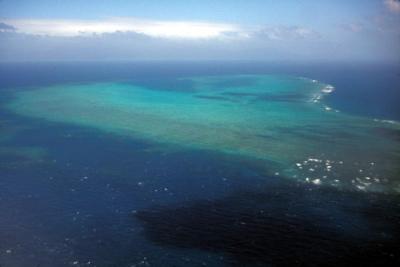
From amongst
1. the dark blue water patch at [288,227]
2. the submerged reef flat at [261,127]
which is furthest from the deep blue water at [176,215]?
the submerged reef flat at [261,127]

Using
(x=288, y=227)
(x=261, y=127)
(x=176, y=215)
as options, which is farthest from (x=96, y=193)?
(x=261, y=127)

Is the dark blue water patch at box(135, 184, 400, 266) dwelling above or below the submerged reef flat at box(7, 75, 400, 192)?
below

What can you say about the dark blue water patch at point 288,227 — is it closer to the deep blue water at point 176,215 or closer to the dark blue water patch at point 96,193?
the deep blue water at point 176,215

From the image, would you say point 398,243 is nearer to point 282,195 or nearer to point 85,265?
point 282,195

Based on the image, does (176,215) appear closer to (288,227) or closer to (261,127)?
(288,227)

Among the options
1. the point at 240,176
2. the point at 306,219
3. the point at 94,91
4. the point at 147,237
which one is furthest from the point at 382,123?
the point at 94,91

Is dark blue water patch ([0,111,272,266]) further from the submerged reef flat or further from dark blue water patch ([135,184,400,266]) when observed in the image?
the submerged reef flat

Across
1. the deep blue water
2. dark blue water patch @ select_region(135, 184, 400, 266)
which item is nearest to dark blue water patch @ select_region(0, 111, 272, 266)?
the deep blue water

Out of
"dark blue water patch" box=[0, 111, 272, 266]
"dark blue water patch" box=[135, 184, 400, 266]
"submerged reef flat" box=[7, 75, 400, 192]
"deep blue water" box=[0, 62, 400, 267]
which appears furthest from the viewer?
"submerged reef flat" box=[7, 75, 400, 192]
